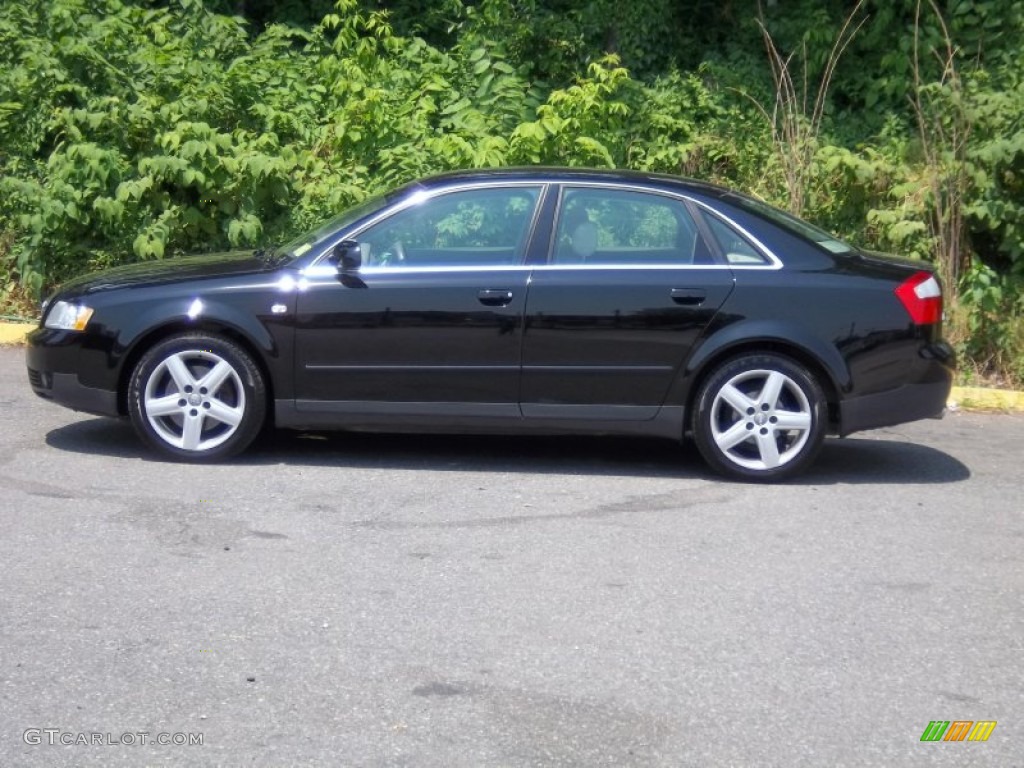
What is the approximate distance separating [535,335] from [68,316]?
7.99 feet

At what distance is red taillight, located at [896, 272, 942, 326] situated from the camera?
7.36m

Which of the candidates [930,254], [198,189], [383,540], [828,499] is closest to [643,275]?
[828,499]

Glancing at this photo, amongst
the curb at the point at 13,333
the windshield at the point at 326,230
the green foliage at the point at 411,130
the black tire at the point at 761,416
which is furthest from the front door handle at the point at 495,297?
the curb at the point at 13,333

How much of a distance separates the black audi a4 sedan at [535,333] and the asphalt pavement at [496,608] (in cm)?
32

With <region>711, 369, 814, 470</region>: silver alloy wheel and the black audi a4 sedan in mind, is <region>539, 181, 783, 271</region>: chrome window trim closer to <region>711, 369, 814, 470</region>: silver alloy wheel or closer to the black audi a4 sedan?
the black audi a4 sedan

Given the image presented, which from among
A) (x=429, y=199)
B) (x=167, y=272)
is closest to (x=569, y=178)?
(x=429, y=199)

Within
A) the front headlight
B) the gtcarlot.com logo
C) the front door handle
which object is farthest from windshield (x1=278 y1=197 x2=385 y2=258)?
the gtcarlot.com logo

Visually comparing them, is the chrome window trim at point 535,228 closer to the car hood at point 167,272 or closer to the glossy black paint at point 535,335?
the glossy black paint at point 535,335

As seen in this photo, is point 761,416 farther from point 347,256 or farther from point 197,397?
point 197,397

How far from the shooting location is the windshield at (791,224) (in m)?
7.57

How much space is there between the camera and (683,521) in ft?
21.9

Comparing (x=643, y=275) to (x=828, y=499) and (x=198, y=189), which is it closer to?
(x=828, y=499)

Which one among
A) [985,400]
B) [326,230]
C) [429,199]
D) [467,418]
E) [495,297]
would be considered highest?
[429,199]

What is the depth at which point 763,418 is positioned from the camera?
24.2ft
